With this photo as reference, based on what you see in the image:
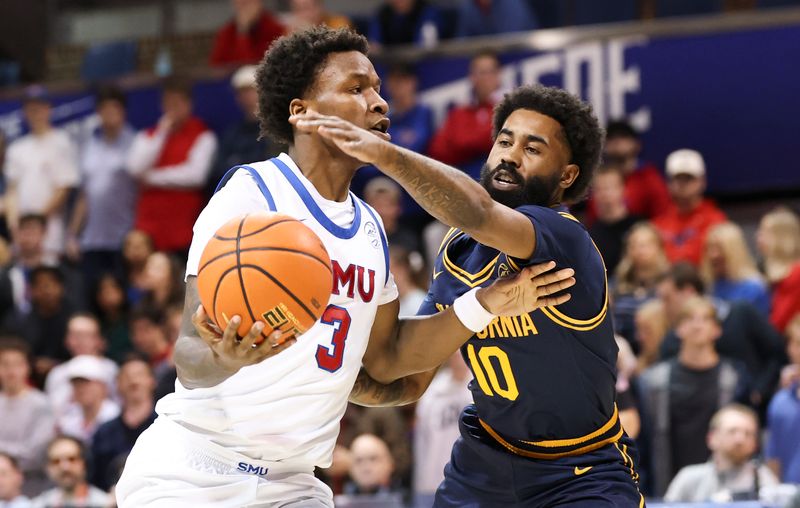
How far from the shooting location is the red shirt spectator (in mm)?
9172

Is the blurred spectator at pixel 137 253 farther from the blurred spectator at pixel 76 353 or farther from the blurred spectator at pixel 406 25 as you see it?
the blurred spectator at pixel 406 25

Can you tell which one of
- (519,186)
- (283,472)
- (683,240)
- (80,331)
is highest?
(519,186)

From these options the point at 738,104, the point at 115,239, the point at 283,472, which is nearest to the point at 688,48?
the point at 738,104

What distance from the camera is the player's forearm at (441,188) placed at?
410 cm

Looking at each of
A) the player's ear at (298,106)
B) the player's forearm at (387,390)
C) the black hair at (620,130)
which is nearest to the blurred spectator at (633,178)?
the black hair at (620,130)

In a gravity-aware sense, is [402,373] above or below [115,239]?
above

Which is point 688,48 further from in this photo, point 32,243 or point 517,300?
point 517,300

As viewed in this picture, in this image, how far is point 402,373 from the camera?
4.95 meters

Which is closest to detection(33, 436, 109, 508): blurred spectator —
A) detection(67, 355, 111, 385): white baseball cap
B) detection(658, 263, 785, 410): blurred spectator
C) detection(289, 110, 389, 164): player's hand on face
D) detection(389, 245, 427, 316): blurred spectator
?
detection(67, 355, 111, 385): white baseball cap

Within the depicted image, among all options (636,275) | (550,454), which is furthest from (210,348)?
(636,275)

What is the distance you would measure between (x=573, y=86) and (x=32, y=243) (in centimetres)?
527

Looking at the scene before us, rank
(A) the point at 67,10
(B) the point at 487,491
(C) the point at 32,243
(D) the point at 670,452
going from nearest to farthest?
(B) the point at 487,491 → (D) the point at 670,452 → (C) the point at 32,243 → (A) the point at 67,10

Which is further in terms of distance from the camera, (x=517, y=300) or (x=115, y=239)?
(x=115, y=239)

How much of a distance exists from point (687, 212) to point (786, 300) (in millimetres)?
1277
